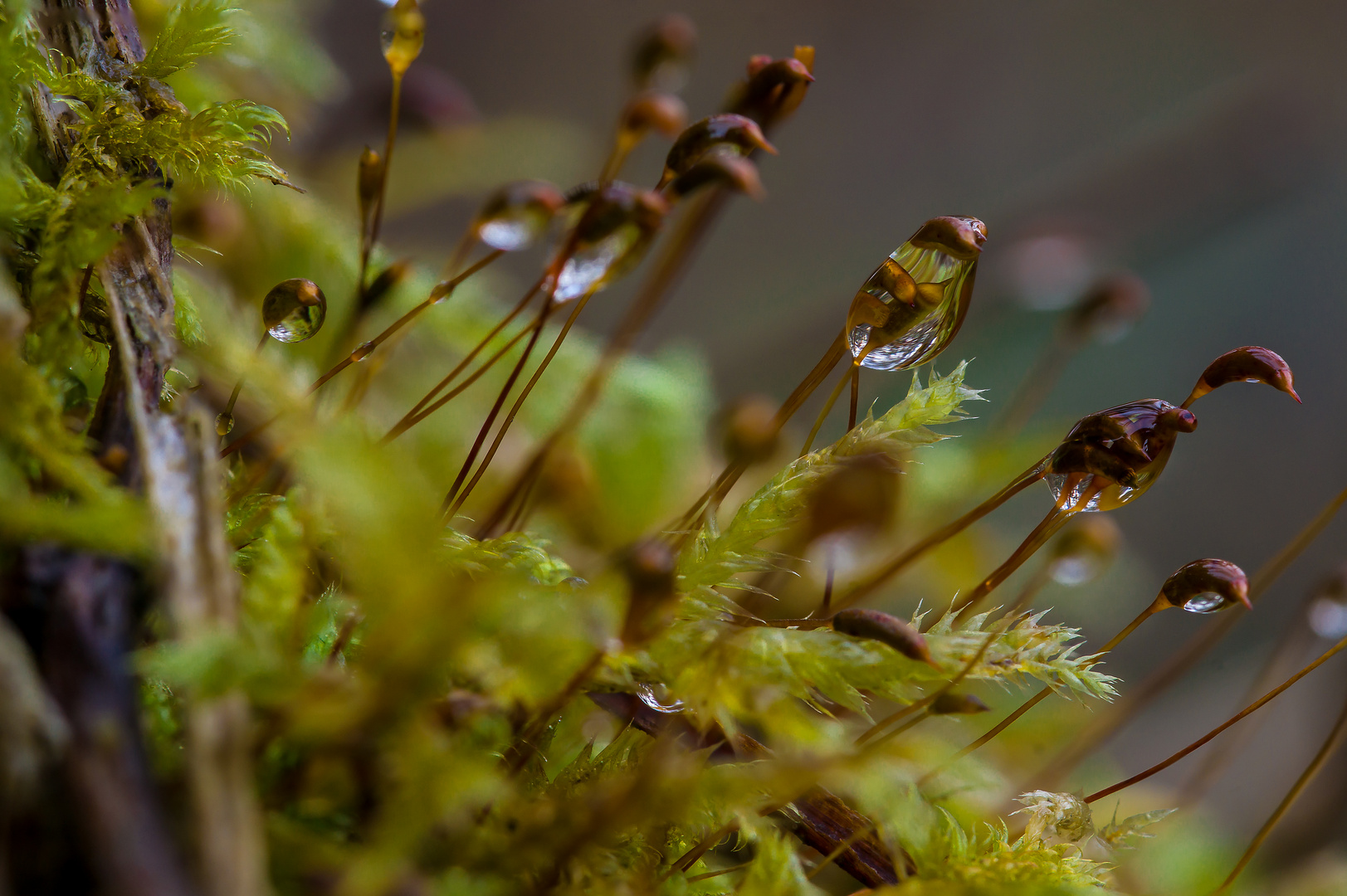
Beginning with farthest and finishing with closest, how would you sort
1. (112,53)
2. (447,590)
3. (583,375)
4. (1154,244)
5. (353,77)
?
(1154,244) → (353,77) → (583,375) → (112,53) → (447,590)

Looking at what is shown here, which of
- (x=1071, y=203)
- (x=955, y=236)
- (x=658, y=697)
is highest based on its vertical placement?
(x=1071, y=203)

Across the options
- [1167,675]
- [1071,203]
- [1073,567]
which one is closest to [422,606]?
[1073,567]

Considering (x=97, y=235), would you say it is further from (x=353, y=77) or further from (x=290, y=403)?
(x=353, y=77)

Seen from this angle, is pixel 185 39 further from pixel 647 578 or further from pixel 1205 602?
pixel 1205 602

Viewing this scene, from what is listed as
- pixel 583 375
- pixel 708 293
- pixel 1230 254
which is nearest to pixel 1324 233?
pixel 1230 254

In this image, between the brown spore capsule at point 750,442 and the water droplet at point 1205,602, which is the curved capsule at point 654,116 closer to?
the brown spore capsule at point 750,442

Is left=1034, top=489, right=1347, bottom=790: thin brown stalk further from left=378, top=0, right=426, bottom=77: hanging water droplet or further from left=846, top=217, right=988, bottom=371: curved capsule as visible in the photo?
left=378, top=0, right=426, bottom=77: hanging water droplet
